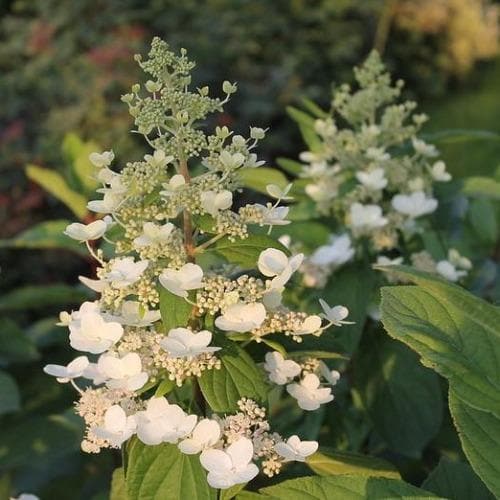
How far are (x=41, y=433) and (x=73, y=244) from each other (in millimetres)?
410

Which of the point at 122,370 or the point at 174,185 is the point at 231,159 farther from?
the point at 122,370

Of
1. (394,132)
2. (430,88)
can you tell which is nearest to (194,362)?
(394,132)

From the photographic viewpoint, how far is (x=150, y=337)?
3.46 feet

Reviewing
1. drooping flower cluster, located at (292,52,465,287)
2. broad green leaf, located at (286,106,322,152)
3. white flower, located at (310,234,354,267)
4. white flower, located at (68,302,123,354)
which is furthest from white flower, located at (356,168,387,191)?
white flower, located at (68,302,123,354)

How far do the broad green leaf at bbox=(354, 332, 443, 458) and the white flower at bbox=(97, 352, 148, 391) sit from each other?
719mm

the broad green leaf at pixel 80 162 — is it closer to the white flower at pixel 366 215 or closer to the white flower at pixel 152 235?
the white flower at pixel 366 215

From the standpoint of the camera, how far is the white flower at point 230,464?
0.97 m

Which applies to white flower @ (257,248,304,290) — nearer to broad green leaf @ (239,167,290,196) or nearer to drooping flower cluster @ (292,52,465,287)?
drooping flower cluster @ (292,52,465,287)

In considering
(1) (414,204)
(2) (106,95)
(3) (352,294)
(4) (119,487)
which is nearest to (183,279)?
(4) (119,487)

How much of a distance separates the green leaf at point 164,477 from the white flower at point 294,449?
10 cm

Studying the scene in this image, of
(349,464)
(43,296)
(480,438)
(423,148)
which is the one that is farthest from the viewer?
(43,296)

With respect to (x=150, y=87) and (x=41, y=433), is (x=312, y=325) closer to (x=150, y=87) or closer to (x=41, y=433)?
(x=150, y=87)

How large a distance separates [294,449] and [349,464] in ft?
0.64

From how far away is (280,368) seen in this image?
1.13 m
